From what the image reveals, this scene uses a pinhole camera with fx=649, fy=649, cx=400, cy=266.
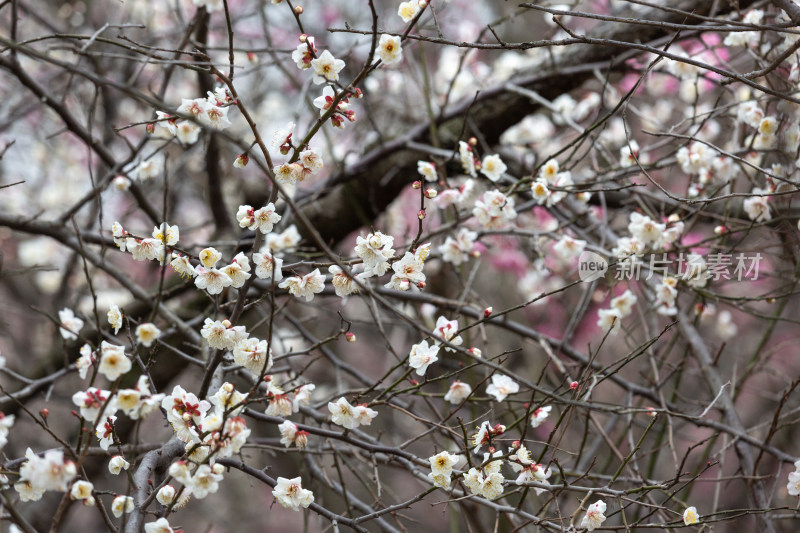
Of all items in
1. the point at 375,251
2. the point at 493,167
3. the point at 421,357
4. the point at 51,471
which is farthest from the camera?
the point at 493,167

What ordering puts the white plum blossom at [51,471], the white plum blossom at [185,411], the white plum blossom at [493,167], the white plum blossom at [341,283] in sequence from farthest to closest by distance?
the white plum blossom at [493,167] < the white plum blossom at [341,283] < the white plum blossom at [185,411] < the white plum blossom at [51,471]

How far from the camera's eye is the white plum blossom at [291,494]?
1.42 metres

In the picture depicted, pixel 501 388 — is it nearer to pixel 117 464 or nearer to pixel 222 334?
pixel 222 334

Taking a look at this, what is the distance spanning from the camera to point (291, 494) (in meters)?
1.43

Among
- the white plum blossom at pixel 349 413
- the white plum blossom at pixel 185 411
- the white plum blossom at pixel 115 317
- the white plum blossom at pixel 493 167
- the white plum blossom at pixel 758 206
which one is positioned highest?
the white plum blossom at pixel 758 206

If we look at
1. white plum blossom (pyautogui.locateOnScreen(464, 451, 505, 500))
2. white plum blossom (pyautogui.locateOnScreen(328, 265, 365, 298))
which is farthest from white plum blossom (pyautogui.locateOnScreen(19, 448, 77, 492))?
white plum blossom (pyautogui.locateOnScreen(464, 451, 505, 500))

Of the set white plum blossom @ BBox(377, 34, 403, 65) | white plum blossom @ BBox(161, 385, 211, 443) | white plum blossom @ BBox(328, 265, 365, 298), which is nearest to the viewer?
white plum blossom @ BBox(161, 385, 211, 443)

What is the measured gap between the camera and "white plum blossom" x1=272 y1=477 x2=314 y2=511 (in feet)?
4.65

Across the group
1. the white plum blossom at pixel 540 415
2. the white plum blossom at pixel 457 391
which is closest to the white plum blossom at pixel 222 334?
the white plum blossom at pixel 457 391

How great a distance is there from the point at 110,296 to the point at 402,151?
2513 mm

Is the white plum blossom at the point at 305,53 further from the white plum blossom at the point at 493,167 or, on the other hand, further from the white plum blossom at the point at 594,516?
the white plum blossom at the point at 594,516

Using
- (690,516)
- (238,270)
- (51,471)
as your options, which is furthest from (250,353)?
(690,516)

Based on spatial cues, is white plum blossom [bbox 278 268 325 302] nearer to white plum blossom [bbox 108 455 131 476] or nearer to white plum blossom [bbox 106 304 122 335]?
white plum blossom [bbox 106 304 122 335]

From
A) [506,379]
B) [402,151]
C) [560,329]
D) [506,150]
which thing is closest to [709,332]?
[560,329]
